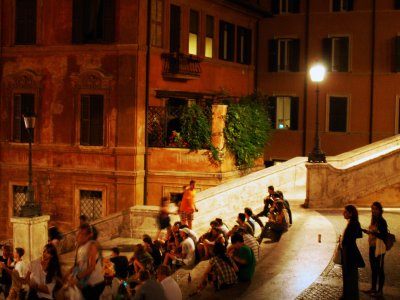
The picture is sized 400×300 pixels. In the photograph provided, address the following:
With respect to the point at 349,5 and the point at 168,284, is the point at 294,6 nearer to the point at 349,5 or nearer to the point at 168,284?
the point at 349,5

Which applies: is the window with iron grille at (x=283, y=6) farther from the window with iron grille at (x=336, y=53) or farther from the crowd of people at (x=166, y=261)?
the crowd of people at (x=166, y=261)

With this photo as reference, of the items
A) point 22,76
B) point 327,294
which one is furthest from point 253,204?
point 22,76

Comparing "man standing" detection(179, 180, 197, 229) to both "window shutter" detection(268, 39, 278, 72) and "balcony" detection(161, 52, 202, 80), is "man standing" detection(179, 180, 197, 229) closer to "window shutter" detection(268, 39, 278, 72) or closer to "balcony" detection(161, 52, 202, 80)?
"balcony" detection(161, 52, 202, 80)

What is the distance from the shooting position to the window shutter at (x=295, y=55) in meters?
34.4

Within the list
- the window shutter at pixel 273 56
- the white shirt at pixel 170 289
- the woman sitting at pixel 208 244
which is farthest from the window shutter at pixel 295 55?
the white shirt at pixel 170 289

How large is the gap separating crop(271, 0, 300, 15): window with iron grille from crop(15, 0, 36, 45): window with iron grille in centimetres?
1351

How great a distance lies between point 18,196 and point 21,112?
322cm

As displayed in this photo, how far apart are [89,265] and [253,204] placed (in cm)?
1165

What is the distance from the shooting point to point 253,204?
2112 centimetres

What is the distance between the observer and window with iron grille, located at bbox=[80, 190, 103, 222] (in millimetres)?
25031

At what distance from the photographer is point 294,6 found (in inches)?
1359

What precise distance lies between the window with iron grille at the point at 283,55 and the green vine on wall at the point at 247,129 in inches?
276

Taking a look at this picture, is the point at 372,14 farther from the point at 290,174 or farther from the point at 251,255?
the point at 251,255

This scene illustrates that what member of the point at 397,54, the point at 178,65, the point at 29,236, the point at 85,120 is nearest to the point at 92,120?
the point at 85,120
